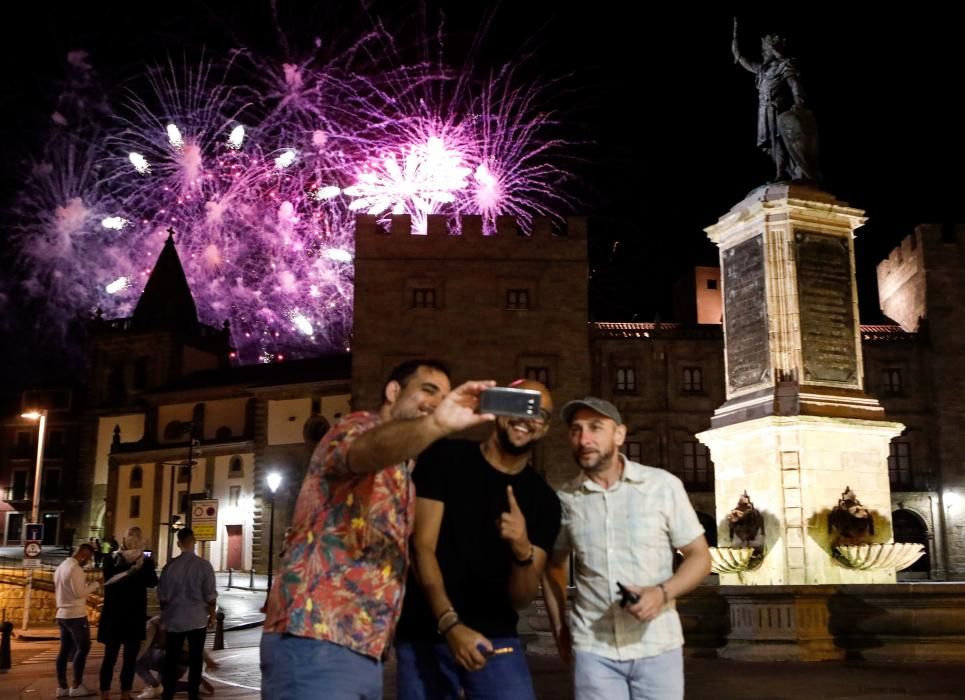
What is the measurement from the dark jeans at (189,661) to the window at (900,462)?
125 feet

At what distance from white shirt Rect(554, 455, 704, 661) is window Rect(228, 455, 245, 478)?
5291 cm

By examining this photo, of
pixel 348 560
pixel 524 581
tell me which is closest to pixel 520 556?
pixel 524 581

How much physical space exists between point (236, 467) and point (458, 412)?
5449 cm

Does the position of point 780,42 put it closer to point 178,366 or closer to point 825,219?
point 825,219

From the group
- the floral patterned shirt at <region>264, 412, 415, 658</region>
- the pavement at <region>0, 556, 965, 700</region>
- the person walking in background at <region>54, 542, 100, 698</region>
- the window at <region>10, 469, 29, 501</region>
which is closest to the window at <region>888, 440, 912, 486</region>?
the pavement at <region>0, 556, 965, 700</region>

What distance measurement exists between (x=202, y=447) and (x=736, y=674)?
50.0 meters

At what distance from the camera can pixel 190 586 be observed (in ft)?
31.8

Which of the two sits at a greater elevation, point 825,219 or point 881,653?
point 825,219

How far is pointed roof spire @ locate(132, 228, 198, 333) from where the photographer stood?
6481 centimetres

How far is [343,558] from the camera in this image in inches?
142

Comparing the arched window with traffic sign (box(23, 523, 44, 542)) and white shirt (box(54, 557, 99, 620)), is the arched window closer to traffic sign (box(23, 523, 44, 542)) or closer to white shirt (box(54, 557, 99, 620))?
traffic sign (box(23, 523, 44, 542))

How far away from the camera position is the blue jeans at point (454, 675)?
4152 millimetres

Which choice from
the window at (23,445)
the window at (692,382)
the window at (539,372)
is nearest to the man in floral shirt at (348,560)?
the window at (539,372)

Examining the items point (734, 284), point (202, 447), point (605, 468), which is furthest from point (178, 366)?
point (605, 468)
